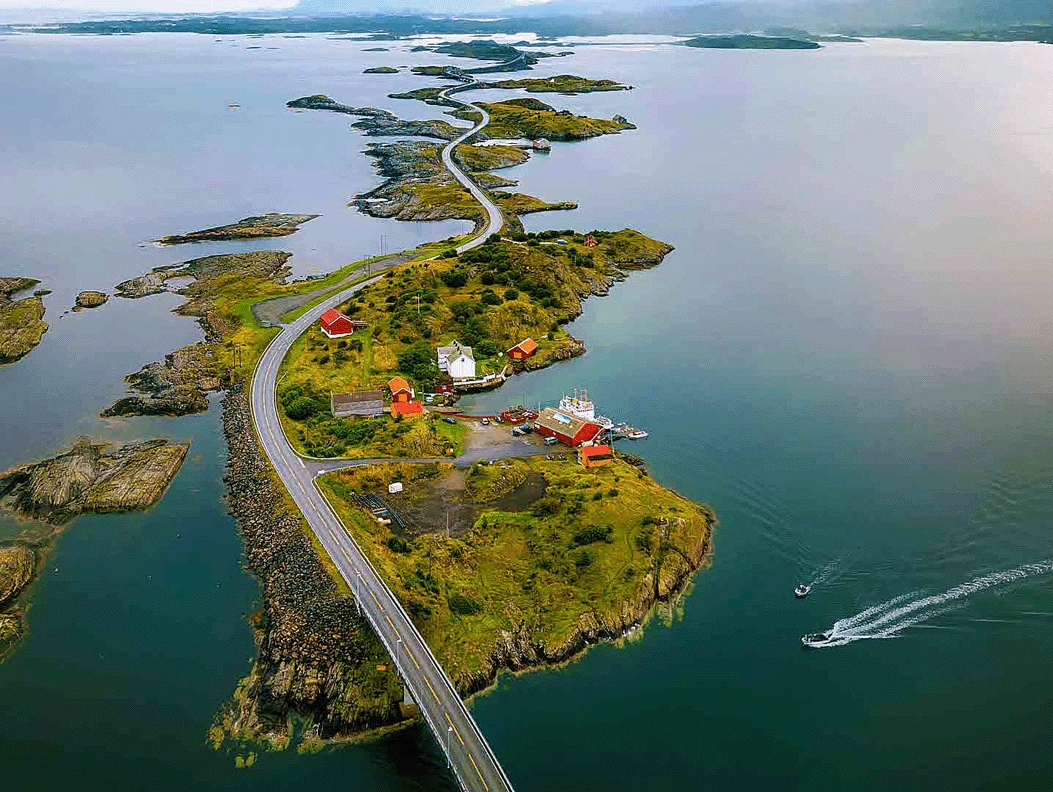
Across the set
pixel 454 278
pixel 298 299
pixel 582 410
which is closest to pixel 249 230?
pixel 298 299

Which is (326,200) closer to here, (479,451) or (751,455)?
(479,451)

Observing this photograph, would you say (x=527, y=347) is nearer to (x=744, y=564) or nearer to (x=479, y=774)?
(x=744, y=564)

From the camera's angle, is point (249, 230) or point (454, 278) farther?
point (249, 230)

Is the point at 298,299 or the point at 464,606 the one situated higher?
the point at 464,606

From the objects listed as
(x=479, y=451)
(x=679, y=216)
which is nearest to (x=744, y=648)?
(x=479, y=451)

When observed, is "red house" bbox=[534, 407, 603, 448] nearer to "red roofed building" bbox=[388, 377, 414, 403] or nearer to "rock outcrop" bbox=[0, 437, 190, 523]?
"red roofed building" bbox=[388, 377, 414, 403]

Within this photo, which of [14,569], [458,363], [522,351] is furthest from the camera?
[522,351]

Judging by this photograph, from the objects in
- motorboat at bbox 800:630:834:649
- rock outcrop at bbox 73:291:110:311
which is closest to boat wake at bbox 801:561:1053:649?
motorboat at bbox 800:630:834:649
